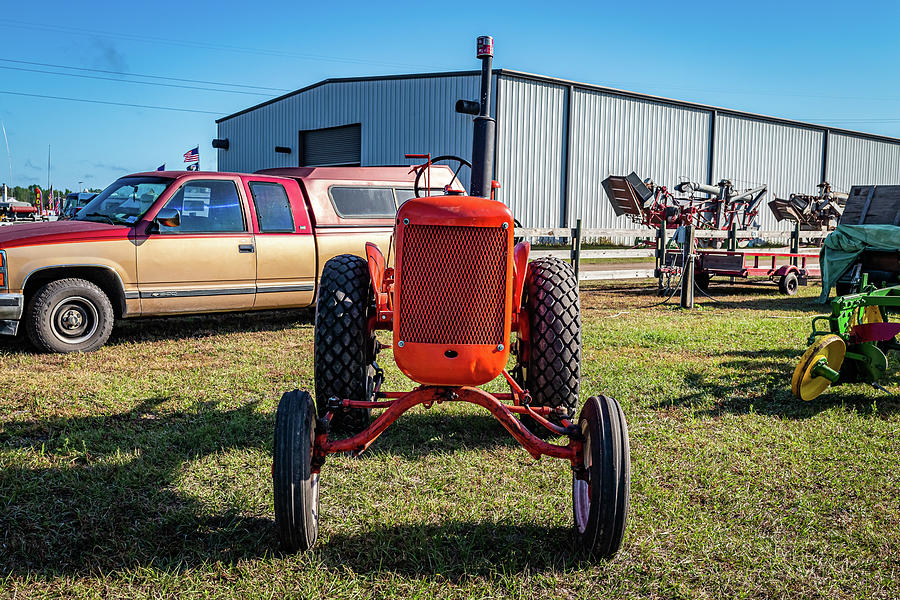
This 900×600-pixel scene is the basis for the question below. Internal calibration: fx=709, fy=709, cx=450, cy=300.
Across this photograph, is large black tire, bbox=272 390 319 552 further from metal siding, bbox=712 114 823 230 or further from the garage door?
metal siding, bbox=712 114 823 230

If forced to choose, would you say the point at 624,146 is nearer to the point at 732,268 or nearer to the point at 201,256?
the point at 732,268

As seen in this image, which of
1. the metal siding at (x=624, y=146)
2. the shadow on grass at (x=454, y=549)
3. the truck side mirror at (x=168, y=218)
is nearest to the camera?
the shadow on grass at (x=454, y=549)

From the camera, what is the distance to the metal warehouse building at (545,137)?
22.5 metres

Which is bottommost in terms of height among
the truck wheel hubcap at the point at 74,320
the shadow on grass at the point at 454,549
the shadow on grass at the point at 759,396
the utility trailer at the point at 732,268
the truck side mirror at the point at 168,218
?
the shadow on grass at the point at 454,549

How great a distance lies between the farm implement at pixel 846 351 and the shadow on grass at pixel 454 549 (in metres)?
2.57

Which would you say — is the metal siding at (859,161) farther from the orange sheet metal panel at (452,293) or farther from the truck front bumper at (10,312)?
the orange sheet metal panel at (452,293)

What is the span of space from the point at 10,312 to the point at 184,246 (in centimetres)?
166

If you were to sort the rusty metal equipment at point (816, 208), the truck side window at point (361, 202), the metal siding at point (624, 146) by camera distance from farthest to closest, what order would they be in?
1. the metal siding at point (624, 146)
2. the rusty metal equipment at point (816, 208)
3. the truck side window at point (361, 202)

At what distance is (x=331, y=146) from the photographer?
26.6 metres

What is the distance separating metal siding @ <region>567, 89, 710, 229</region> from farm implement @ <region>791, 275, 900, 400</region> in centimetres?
1912

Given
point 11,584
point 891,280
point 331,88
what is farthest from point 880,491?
point 331,88

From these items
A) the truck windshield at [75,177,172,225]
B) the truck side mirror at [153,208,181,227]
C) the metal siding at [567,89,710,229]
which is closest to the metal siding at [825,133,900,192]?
the metal siding at [567,89,710,229]

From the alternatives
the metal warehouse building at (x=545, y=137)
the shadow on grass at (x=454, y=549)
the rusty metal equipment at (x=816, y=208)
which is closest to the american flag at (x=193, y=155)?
the metal warehouse building at (x=545, y=137)

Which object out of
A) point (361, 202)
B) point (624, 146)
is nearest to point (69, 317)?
point (361, 202)
